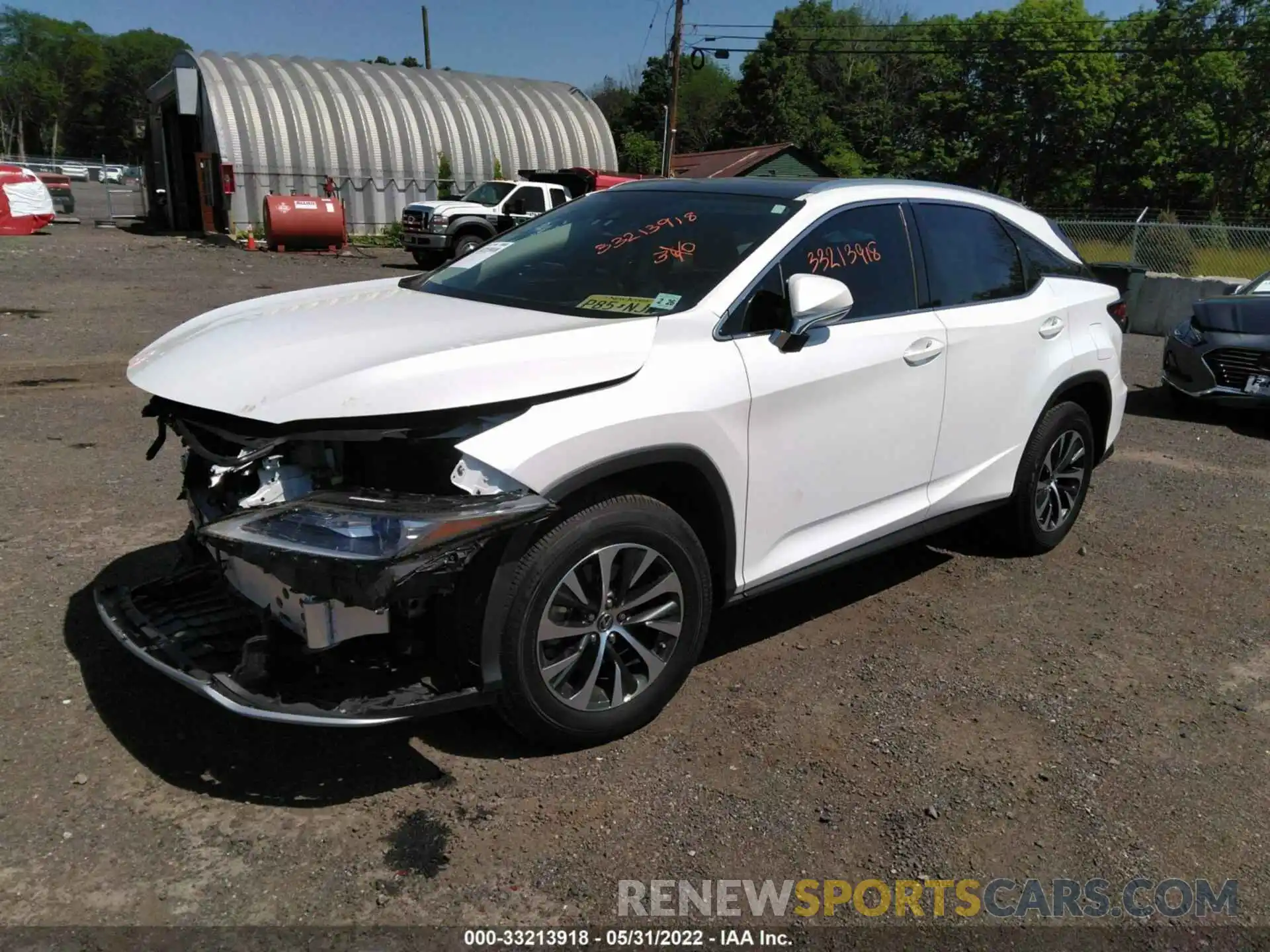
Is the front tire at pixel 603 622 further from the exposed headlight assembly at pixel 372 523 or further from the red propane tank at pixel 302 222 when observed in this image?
the red propane tank at pixel 302 222

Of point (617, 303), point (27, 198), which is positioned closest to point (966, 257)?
point (617, 303)

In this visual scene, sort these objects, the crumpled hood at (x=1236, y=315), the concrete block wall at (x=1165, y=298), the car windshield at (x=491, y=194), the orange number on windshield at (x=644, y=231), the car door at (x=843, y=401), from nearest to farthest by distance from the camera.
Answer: the car door at (x=843, y=401) < the orange number on windshield at (x=644, y=231) < the crumpled hood at (x=1236, y=315) < the concrete block wall at (x=1165, y=298) < the car windshield at (x=491, y=194)

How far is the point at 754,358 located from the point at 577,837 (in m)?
1.63

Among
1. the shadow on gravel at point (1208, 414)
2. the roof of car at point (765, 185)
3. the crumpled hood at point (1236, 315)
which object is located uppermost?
the roof of car at point (765, 185)

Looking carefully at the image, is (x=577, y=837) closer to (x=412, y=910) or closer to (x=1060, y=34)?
(x=412, y=910)

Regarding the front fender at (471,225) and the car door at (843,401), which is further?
the front fender at (471,225)

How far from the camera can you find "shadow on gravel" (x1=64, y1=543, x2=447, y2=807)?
289 cm

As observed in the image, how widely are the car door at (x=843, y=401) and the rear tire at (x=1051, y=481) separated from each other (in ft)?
3.02

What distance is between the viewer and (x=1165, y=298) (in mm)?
14656

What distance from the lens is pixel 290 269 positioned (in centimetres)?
2016

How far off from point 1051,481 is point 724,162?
3280cm

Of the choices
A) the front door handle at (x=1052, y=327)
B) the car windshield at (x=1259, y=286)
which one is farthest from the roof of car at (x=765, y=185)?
the car windshield at (x=1259, y=286)

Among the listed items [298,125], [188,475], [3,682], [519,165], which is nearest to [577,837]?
[188,475]

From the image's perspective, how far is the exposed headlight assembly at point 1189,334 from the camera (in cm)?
847
